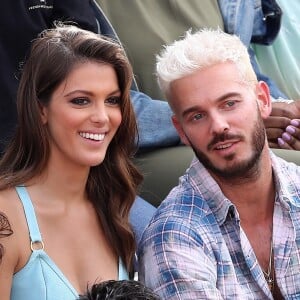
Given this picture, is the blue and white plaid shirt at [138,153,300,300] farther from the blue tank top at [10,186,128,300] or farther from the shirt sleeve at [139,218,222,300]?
the blue tank top at [10,186,128,300]

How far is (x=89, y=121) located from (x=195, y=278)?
1.55 feet

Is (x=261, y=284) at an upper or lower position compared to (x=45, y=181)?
lower

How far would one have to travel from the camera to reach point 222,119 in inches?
Result: 80.9

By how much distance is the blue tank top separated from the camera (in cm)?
185

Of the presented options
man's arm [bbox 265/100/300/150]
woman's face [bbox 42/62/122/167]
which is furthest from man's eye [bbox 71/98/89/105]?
man's arm [bbox 265/100/300/150]

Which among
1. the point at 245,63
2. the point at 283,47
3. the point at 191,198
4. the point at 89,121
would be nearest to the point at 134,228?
the point at 191,198

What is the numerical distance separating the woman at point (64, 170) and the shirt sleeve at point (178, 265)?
118 mm

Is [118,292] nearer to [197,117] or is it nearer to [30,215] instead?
[30,215]

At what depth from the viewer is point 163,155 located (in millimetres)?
2672

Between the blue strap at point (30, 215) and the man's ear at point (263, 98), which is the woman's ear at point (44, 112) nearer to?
the blue strap at point (30, 215)

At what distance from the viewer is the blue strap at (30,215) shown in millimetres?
1884

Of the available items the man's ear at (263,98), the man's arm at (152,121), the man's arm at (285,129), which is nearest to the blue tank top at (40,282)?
the man's ear at (263,98)

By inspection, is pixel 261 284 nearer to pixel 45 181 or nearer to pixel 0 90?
pixel 45 181

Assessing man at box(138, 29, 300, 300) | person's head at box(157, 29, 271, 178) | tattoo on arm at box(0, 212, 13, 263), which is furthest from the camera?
person's head at box(157, 29, 271, 178)
